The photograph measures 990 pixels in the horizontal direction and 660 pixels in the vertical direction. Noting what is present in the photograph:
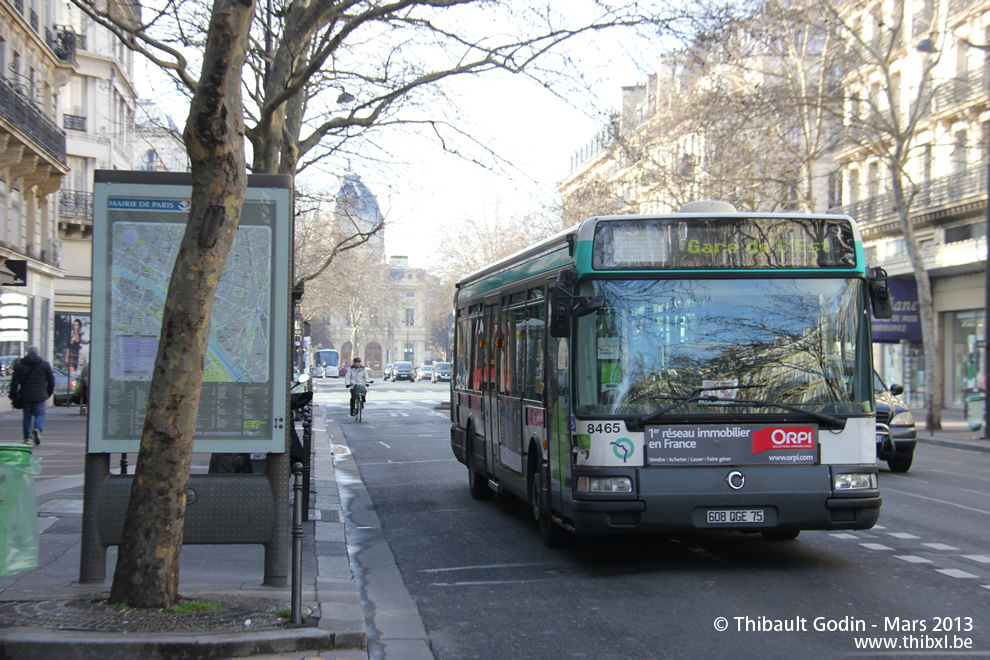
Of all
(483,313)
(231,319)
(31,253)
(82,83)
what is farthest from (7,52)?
(231,319)

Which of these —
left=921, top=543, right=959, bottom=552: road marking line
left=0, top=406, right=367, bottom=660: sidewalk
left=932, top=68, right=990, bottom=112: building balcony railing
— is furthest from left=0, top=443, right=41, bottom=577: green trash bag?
left=932, top=68, right=990, bottom=112: building balcony railing

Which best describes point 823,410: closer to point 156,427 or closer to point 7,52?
point 156,427

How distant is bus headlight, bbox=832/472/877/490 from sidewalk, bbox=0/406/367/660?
12.1 feet

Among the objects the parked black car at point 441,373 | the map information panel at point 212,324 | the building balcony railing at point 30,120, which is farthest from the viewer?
the parked black car at point 441,373

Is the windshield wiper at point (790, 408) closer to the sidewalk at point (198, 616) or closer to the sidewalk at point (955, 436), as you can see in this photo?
the sidewalk at point (198, 616)

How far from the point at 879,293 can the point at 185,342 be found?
17.2ft

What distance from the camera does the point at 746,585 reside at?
24.7 feet

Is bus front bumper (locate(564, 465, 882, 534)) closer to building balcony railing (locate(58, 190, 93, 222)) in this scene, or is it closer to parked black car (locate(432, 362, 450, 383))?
building balcony railing (locate(58, 190, 93, 222))

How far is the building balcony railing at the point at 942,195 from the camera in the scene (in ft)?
106

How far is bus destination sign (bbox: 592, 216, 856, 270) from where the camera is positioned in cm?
809

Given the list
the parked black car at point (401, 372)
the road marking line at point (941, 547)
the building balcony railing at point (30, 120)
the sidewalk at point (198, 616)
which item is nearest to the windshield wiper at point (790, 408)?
the road marking line at point (941, 547)

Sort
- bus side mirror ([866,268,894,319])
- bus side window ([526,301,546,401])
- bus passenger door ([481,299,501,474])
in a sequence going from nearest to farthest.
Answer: bus side mirror ([866,268,894,319]) → bus side window ([526,301,546,401]) → bus passenger door ([481,299,501,474])

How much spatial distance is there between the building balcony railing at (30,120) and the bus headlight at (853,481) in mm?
23078

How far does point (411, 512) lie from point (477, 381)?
176cm
